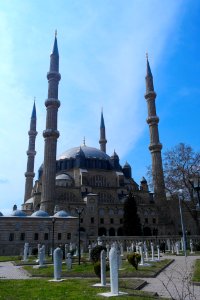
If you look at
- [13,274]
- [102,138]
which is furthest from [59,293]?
[102,138]

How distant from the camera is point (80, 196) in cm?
5012

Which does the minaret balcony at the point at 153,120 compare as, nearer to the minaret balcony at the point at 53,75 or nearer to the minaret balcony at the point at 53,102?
the minaret balcony at the point at 53,102

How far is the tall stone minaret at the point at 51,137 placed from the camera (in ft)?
138

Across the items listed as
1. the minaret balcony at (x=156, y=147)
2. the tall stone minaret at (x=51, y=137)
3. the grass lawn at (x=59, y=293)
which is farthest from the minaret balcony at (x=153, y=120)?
the grass lawn at (x=59, y=293)

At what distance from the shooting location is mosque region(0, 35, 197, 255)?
35.7m

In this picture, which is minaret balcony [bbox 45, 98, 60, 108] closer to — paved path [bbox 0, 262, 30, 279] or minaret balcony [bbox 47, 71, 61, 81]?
minaret balcony [bbox 47, 71, 61, 81]

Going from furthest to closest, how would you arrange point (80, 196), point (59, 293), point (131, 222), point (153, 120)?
point (153, 120)
point (80, 196)
point (131, 222)
point (59, 293)

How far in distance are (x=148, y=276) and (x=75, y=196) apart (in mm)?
39249

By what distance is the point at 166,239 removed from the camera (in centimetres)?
3581

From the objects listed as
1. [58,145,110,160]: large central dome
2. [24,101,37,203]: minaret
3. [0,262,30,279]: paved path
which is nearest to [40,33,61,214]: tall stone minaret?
[58,145,110,160]: large central dome

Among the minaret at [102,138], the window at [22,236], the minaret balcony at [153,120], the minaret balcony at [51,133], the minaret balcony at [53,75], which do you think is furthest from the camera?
the minaret at [102,138]

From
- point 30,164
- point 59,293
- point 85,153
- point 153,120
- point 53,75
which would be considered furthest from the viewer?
point 85,153

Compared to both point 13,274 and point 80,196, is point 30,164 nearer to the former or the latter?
point 80,196

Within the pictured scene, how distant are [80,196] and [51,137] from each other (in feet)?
38.6
